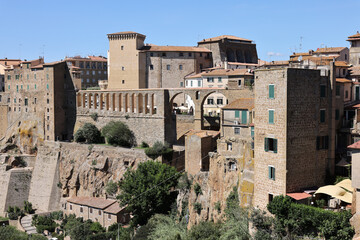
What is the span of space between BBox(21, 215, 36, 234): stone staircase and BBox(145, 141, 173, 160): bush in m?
16.0

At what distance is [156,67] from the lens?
6075 cm

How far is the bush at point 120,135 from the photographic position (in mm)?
50719

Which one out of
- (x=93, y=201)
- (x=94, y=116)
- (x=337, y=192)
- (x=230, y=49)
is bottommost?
(x=93, y=201)

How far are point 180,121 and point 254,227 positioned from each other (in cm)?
2152

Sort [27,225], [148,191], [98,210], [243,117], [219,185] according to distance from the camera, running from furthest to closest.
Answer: [27,225] → [98,210] → [148,191] → [243,117] → [219,185]

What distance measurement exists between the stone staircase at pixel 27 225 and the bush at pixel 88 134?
35.0ft

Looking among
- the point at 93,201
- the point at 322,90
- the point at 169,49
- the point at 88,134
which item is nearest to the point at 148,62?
the point at 169,49

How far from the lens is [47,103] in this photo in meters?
59.0

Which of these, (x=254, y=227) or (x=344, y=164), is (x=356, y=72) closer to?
(x=344, y=164)

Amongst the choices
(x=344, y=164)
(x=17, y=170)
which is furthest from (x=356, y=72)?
(x=17, y=170)

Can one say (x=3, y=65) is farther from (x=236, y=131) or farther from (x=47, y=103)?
(x=236, y=131)

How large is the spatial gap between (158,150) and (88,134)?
11.9m

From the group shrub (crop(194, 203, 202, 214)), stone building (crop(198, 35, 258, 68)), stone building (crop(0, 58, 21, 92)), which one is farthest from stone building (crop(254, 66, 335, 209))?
stone building (crop(0, 58, 21, 92))

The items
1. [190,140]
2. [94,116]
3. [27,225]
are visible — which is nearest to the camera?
[190,140]
